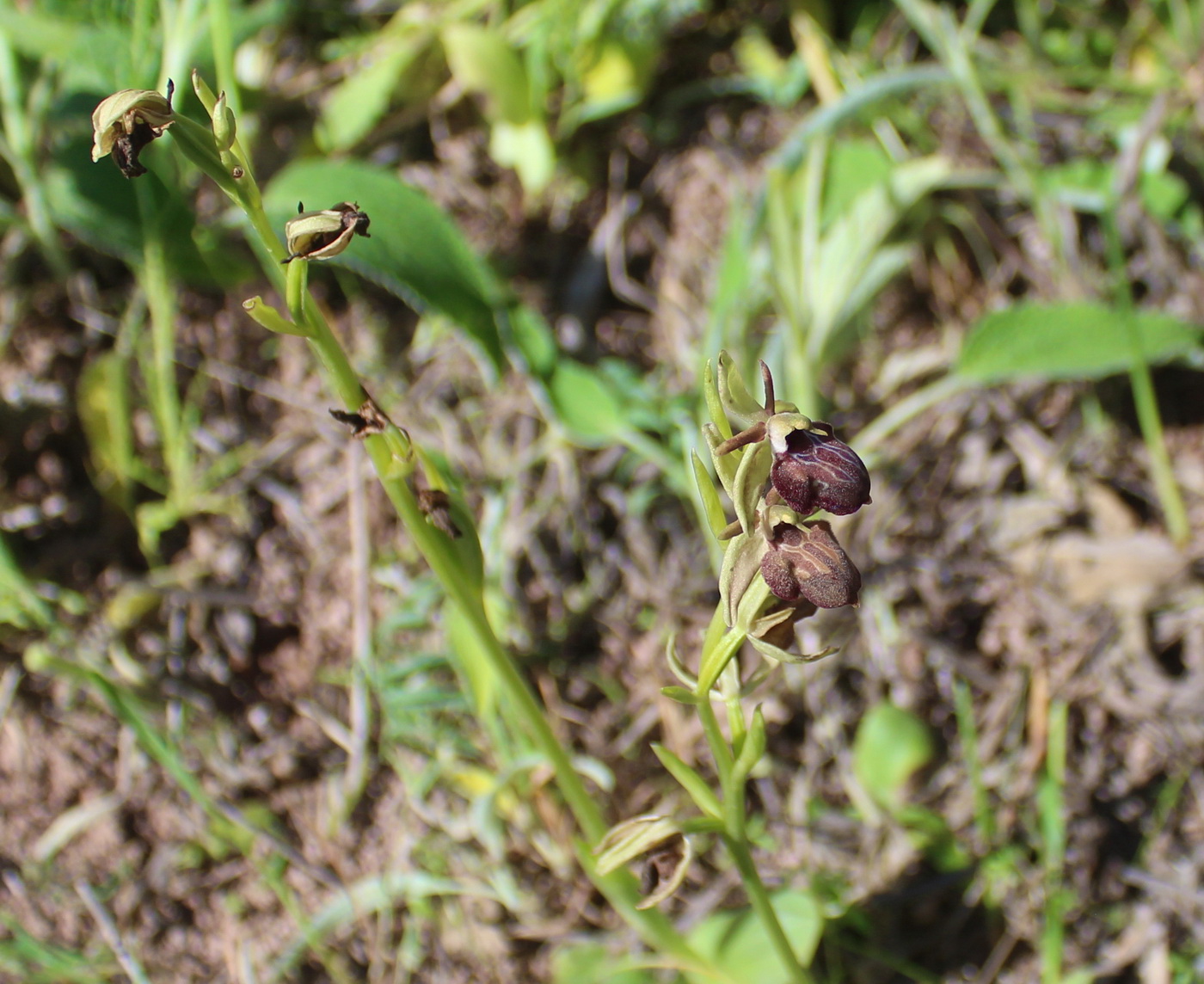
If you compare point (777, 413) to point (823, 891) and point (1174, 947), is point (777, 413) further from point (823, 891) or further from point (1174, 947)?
point (1174, 947)

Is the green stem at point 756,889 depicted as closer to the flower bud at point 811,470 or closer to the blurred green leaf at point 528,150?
the flower bud at point 811,470

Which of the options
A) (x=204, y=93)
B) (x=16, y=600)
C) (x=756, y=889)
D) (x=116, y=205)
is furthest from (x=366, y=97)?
(x=756, y=889)

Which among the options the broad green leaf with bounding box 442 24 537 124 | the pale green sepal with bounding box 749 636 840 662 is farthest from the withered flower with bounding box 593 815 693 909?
the broad green leaf with bounding box 442 24 537 124

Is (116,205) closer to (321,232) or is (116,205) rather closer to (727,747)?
(321,232)

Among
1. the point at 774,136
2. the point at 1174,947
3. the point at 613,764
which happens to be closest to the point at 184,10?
the point at 774,136

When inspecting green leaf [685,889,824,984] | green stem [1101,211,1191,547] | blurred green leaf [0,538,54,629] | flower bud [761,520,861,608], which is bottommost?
green leaf [685,889,824,984]

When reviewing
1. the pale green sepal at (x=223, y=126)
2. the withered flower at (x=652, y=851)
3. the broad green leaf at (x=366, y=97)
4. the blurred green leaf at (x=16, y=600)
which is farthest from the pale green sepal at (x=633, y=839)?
the broad green leaf at (x=366, y=97)

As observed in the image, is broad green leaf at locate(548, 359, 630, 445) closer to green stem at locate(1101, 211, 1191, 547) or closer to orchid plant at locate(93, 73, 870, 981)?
orchid plant at locate(93, 73, 870, 981)
